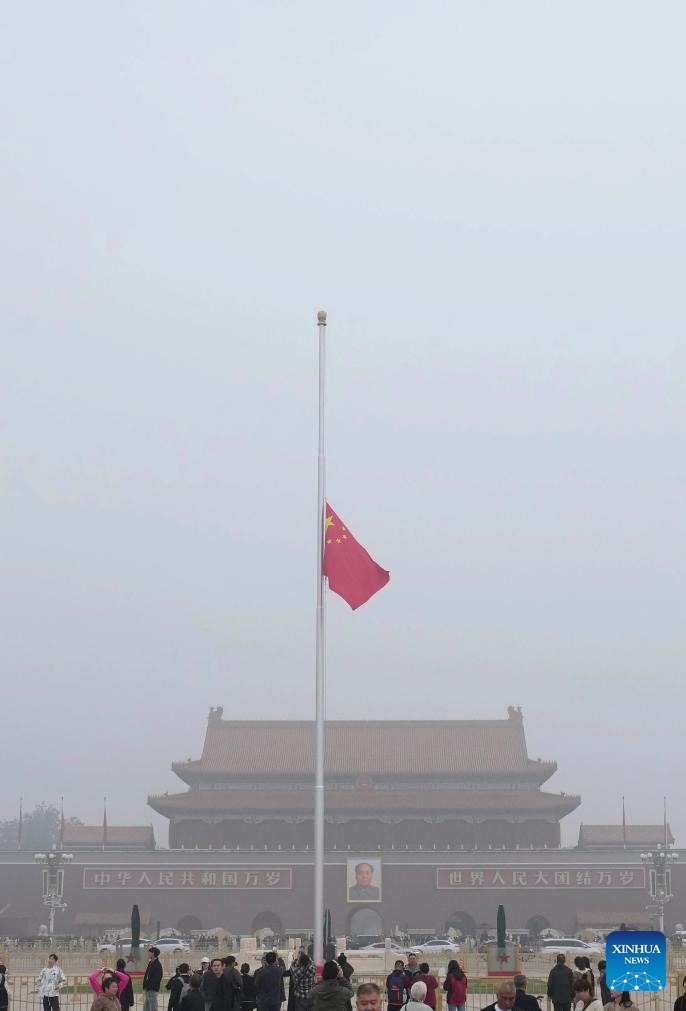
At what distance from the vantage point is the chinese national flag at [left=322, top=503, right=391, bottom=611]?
635 inches

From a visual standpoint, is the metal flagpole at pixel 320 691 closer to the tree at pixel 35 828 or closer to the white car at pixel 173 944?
the white car at pixel 173 944

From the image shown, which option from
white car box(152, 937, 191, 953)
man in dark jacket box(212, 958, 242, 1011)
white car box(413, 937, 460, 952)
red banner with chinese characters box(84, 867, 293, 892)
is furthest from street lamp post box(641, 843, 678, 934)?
man in dark jacket box(212, 958, 242, 1011)

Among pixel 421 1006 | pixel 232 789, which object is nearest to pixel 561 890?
pixel 232 789

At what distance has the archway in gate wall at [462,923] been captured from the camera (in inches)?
1923

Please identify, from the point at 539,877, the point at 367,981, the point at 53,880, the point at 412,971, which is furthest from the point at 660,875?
the point at 412,971

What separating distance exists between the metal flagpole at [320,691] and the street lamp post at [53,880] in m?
32.9

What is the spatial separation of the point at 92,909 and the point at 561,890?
16.3 meters

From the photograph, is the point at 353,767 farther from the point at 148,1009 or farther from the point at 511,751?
the point at 148,1009

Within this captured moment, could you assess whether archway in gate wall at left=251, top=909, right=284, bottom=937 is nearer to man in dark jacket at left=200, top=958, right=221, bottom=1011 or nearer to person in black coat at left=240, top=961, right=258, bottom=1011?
person in black coat at left=240, top=961, right=258, bottom=1011

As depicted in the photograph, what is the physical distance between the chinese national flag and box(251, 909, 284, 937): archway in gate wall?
35.5 metres

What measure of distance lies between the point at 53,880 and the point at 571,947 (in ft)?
59.2

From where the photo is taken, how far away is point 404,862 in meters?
50.6

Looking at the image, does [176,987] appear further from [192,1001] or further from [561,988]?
[561,988]

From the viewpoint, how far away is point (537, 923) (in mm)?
48875
